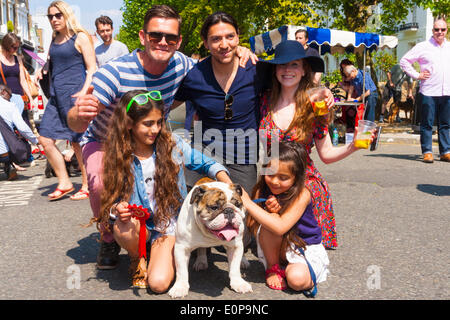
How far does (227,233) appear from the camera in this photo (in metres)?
2.76

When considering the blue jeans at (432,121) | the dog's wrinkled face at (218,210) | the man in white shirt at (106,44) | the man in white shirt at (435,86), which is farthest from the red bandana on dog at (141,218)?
the blue jeans at (432,121)

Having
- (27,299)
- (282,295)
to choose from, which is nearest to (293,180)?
(282,295)

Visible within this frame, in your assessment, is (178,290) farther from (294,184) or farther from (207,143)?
(207,143)

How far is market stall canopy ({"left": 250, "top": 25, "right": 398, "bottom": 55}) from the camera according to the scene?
42.5 ft

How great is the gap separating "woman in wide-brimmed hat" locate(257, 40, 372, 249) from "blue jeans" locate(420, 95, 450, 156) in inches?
213

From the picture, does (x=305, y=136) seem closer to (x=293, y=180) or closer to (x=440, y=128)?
(x=293, y=180)

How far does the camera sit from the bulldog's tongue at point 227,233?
275cm

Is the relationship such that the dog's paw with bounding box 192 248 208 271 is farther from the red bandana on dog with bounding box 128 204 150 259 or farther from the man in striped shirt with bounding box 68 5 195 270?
the man in striped shirt with bounding box 68 5 195 270

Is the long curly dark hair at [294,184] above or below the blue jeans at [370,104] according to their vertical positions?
below

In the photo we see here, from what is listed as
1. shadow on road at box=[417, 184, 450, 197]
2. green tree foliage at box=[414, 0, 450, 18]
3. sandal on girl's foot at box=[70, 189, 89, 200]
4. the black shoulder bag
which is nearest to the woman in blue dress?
sandal on girl's foot at box=[70, 189, 89, 200]

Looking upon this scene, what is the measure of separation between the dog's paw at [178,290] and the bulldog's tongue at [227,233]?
0.51 m

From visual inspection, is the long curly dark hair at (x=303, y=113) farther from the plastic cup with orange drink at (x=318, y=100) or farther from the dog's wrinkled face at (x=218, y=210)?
the dog's wrinkled face at (x=218, y=210)
